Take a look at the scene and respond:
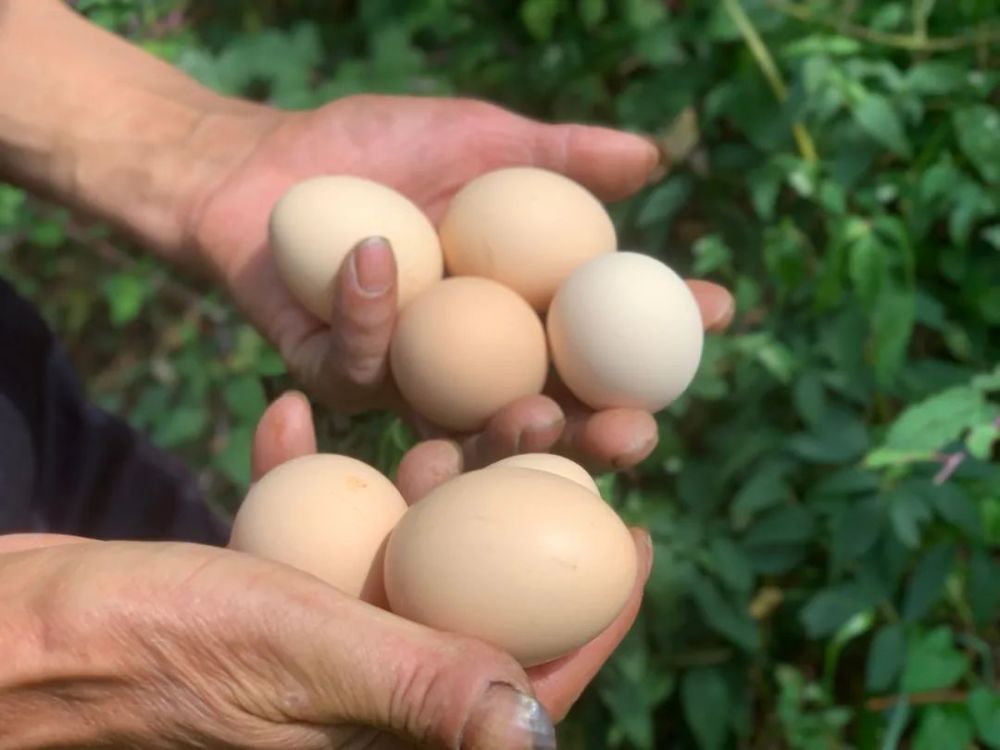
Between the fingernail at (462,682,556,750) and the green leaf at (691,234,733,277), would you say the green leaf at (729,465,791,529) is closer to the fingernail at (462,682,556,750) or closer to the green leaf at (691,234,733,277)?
the green leaf at (691,234,733,277)

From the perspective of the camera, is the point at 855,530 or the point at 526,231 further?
the point at 855,530

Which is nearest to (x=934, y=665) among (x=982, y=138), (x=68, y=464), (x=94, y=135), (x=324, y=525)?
(x=982, y=138)

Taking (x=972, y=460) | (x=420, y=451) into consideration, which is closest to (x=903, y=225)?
(x=972, y=460)

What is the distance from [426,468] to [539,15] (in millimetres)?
768

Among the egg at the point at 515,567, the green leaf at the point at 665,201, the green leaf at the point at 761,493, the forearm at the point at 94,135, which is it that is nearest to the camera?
the egg at the point at 515,567

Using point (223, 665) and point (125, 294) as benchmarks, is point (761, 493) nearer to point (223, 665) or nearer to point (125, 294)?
point (223, 665)

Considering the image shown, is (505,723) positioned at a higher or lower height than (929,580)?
higher

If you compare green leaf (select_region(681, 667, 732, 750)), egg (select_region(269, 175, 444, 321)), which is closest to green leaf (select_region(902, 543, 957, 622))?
green leaf (select_region(681, 667, 732, 750))

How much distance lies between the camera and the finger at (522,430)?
873 mm

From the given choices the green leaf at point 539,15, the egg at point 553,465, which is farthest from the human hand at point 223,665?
the green leaf at point 539,15

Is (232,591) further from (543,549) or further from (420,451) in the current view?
(420,451)

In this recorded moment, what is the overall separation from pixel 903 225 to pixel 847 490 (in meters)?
0.33

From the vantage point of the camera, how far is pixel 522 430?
34.4 inches

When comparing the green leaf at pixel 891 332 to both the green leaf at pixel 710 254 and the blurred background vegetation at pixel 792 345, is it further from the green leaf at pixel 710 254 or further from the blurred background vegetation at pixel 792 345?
the green leaf at pixel 710 254
